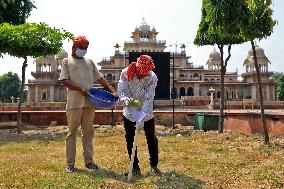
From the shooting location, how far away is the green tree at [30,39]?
1511 cm

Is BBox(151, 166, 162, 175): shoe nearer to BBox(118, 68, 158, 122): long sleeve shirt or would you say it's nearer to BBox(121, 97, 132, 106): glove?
BBox(118, 68, 158, 122): long sleeve shirt

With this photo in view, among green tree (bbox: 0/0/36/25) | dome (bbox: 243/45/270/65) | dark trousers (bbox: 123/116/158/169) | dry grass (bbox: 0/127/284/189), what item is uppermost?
dome (bbox: 243/45/270/65)

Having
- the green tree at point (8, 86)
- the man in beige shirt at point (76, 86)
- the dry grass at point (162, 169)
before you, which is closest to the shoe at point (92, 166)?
the man in beige shirt at point (76, 86)

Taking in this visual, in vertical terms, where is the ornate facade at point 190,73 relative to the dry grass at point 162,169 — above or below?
above

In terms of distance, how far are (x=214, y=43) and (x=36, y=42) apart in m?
7.28

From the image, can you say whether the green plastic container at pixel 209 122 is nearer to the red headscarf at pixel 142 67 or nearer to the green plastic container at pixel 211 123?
the green plastic container at pixel 211 123

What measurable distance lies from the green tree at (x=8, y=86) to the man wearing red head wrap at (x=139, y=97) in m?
79.3

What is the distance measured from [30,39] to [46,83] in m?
52.3

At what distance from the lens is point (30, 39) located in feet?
49.6

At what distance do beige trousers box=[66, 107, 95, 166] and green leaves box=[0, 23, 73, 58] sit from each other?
974cm

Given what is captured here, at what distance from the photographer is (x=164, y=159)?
7508mm

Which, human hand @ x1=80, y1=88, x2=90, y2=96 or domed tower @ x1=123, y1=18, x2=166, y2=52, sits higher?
domed tower @ x1=123, y1=18, x2=166, y2=52

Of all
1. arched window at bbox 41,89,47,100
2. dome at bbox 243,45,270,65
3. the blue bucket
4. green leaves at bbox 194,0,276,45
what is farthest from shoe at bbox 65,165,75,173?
dome at bbox 243,45,270,65

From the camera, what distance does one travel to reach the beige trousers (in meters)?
6.23
